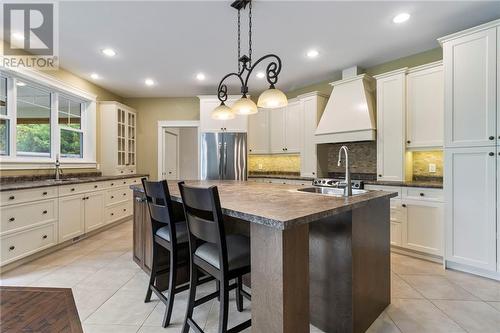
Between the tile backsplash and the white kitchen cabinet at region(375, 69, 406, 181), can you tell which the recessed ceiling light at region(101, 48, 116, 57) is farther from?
the white kitchen cabinet at region(375, 69, 406, 181)

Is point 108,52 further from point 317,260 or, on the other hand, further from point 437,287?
point 437,287

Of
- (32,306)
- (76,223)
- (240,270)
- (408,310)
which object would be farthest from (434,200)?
(76,223)

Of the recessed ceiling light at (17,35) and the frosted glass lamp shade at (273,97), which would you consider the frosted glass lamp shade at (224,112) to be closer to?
the frosted glass lamp shade at (273,97)

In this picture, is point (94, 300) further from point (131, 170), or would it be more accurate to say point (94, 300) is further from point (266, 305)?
point (131, 170)

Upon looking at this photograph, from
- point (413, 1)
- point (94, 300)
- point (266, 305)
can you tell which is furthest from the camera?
point (413, 1)

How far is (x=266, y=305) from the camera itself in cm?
121

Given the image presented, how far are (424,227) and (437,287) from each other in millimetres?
793

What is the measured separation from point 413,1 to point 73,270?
4.32 meters

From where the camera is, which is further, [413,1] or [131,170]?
[131,170]

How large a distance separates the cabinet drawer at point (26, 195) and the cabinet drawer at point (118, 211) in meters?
1.15

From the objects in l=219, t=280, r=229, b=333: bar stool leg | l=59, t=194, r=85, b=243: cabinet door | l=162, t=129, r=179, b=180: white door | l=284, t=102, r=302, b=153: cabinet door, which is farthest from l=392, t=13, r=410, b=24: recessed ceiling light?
l=162, t=129, r=179, b=180: white door

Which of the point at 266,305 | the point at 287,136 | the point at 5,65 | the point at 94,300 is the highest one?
the point at 5,65

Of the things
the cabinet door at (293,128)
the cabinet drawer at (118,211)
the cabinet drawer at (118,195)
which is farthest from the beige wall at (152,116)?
the cabinet door at (293,128)

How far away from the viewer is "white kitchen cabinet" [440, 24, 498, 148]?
2430mm
